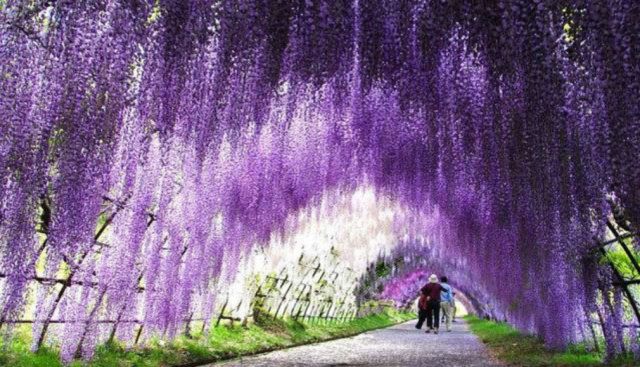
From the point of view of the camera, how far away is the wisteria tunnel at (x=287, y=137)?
4668 mm

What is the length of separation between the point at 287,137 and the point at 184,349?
3671mm

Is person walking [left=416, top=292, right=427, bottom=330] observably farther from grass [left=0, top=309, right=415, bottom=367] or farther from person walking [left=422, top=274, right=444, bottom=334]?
grass [left=0, top=309, right=415, bottom=367]

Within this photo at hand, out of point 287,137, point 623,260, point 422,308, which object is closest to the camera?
point 623,260

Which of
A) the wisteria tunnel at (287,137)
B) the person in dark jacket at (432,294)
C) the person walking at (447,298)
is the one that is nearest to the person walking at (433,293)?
the person in dark jacket at (432,294)

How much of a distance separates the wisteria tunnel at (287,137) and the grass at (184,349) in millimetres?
271

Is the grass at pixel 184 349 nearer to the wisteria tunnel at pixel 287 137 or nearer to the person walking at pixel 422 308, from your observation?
the wisteria tunnel at pixel 287 137

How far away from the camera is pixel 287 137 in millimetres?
9305

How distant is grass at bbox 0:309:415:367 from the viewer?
23.8ft

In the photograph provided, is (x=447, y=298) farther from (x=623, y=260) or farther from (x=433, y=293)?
(x=623, y=260)

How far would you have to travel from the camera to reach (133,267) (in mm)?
8008

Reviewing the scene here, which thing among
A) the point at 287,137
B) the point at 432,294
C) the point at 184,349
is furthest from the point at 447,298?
the point at 287,137

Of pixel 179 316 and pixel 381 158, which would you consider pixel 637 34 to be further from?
pixel 179 316

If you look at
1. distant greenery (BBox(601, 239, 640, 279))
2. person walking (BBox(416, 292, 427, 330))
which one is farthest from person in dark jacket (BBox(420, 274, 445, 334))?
distant greenery (BBox(601, 239, 640, 279))

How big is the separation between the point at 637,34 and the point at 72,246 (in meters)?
4.61
